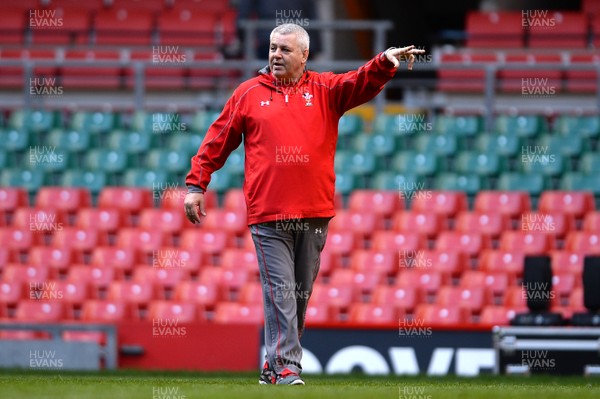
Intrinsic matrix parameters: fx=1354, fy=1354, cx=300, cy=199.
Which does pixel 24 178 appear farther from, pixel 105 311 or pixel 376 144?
pixel 376 144

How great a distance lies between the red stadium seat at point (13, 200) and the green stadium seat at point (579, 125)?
622cm

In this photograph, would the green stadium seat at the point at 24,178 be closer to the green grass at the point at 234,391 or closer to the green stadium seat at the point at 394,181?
the green stadium seat at the point at 394,181

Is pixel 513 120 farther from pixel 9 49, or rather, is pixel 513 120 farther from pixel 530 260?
pixel 9 49

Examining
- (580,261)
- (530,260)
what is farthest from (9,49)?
(530,260)

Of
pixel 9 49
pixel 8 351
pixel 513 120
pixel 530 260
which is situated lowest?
pixel 8 351

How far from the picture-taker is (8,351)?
1200 centimetres

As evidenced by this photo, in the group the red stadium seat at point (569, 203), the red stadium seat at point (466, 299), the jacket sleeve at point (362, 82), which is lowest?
the red stadium seat at point (466, 299)

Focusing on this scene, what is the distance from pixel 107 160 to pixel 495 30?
6.51m

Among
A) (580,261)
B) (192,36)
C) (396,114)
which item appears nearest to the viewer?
(580,261)

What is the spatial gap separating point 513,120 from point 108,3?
864 centimetres

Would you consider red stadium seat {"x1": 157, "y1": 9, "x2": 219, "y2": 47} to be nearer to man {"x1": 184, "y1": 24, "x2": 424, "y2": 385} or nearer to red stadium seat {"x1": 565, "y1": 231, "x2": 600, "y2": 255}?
red stadium seat {"x1": 565, "y1": 231, "x2": 600, "y2": 255}

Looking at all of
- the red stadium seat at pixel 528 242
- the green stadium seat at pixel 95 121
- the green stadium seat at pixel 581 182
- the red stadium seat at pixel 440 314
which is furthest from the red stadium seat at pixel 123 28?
the red stadium seat at pixel 440 314

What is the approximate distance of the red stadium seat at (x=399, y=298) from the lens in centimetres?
1345

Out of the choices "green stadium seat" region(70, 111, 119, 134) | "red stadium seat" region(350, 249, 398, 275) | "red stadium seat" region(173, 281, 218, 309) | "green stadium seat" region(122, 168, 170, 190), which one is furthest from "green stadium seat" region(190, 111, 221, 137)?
"red stadium seat" region(350, 249, 398, 275)
